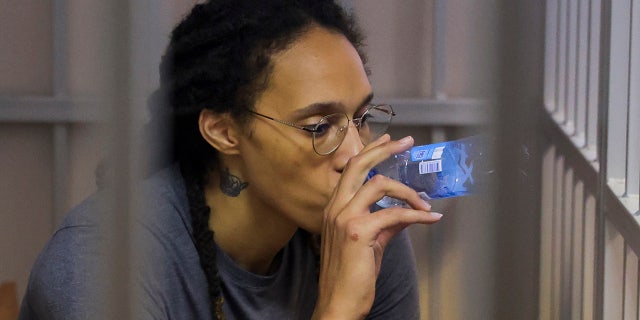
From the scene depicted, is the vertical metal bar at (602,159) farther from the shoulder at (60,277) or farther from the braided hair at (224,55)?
the shoulder at (60,277)

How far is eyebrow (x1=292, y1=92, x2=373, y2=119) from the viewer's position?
1049 mm

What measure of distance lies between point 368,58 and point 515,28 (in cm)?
76

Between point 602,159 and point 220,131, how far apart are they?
78 centimetres

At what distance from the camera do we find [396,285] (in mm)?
1296

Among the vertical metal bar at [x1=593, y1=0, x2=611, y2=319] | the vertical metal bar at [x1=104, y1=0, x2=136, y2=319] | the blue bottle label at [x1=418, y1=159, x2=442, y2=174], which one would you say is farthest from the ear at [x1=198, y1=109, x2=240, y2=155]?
the vertical metal bar at [x1=104, y1=0, x2=136, y2=319]

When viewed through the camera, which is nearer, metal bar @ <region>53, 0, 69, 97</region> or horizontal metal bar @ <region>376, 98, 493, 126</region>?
metal bar @ <region>53, 0, 69, 97</region>

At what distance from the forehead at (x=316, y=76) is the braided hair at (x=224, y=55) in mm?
12

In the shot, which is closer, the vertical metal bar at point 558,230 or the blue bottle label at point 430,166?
the blue bottle label at point 430,166

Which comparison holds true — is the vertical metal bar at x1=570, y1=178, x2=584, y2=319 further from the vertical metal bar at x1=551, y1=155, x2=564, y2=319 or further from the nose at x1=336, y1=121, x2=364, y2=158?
the nose at x1=336, y1=121, x2=364, y2=158

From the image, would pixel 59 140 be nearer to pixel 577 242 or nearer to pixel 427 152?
pixel 427 152

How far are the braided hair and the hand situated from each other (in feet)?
0.45

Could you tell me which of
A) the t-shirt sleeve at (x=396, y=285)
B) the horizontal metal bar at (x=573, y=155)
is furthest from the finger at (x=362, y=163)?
the horizontal metal bar at (x=573, y=155)

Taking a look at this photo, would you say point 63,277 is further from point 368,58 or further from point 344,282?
point 368,58

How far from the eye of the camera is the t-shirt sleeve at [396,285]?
1.29 m
